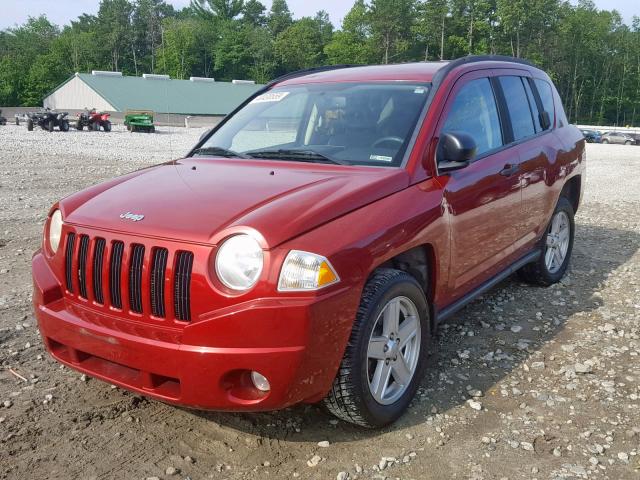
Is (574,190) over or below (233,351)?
over

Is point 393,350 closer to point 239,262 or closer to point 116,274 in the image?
point 239,262

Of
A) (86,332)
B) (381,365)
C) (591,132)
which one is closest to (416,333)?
(381,365)

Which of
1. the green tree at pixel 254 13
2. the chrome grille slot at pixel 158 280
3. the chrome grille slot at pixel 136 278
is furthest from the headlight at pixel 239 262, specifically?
the green tree at pixel 254 13

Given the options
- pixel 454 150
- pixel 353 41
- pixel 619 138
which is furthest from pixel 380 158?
pixel 353 41

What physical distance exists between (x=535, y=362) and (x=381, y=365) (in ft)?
4.77

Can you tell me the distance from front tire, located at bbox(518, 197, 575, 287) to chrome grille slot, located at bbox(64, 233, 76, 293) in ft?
13.1

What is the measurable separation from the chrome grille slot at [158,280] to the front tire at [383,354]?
0.90 m

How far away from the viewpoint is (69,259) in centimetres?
312

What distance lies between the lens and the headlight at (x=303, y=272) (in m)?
2.63

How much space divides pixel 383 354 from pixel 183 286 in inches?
44.3

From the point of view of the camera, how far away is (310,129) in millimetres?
4125

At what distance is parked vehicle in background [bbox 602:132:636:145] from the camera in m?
47.6

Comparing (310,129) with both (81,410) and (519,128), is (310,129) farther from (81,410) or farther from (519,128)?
(81,410)

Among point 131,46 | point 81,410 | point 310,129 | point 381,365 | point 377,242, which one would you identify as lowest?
point 81,410
